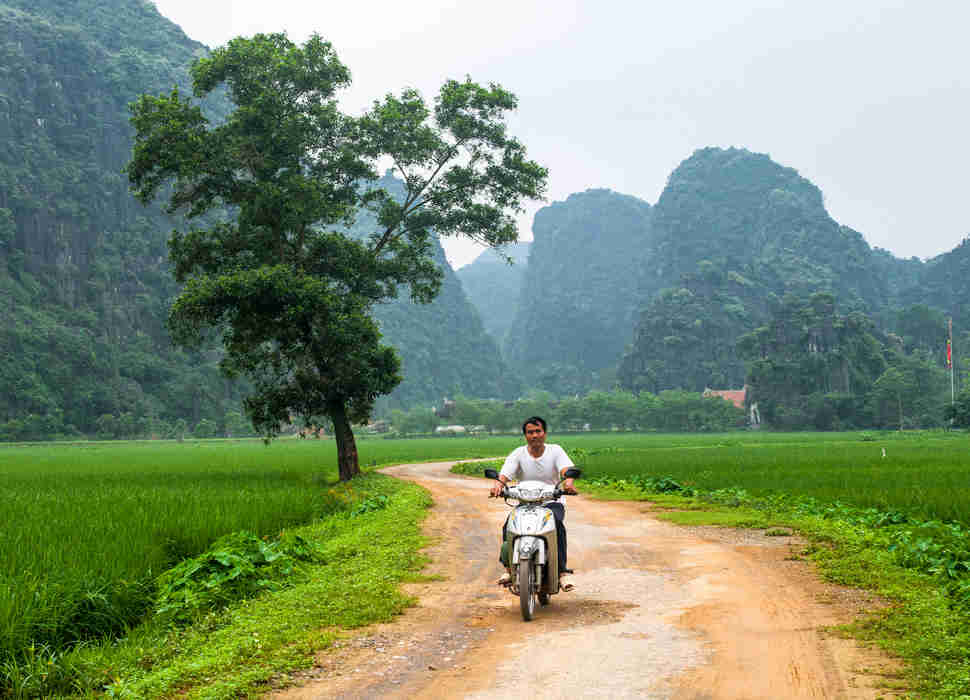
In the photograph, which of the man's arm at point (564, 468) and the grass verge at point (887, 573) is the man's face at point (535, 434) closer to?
the man's arm at point (564, 468)

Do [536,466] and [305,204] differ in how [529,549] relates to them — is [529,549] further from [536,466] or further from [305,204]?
[305,204]

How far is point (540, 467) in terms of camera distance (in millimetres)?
8102

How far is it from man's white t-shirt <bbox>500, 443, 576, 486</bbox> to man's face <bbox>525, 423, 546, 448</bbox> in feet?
0.30

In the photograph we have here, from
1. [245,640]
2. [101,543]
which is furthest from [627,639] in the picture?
[101,543]

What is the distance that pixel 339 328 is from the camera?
21.9m

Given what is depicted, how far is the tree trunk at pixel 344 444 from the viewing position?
24484 mm

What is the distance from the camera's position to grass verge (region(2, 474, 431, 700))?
5.45 m

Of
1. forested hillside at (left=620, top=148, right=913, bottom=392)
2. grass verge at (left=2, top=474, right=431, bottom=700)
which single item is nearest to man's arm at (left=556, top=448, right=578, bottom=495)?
grass verge at (left=2, top=474, right=431, bottom=700)

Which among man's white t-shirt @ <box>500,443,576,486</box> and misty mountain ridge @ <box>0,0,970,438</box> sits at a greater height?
misty mountain ridge @ <box>0,0,970,438</box>

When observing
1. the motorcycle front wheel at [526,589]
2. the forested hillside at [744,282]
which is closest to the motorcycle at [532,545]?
the motorcycle front wheel at [526,589]

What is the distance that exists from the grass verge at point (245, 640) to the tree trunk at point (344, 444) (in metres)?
14.1

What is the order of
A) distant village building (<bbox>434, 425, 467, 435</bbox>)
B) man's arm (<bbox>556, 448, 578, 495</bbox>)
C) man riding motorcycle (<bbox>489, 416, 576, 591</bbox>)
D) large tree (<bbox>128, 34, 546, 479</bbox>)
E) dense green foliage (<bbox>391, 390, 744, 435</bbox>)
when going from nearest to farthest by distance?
man's arm (<bbox>556, 448, 578, 495</bbox>) < man riding motorcycle (<bbox>489, 416, 576, 591</bbox>) < large tree (<bbox>128, 34, 546, 479</bbox>) < dense green foliage (<bbox>391, 390, 744, 435</bbox>) < distant village building (<bbox>434, 425, 467, 435</bbox>)

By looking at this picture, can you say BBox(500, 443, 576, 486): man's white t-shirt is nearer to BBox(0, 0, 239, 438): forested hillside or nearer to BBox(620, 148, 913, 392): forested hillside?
BBox(0, 0, 239, 438): forested hillside

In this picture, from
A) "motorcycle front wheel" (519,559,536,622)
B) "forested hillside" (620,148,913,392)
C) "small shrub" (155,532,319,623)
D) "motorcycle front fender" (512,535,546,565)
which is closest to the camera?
"motorcycle front wheel" (519,559,536,622)
